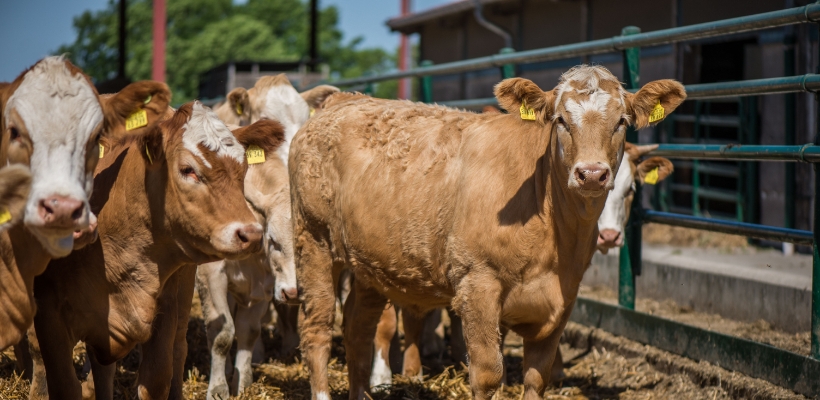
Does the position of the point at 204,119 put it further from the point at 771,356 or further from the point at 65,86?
the point at 771,356

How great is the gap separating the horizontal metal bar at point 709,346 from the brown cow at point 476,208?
4.07 ft

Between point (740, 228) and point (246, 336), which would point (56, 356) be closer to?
point (246, 336)

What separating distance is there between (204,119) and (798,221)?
7.83 metres

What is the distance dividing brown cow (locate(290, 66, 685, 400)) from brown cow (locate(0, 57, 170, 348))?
5.45 feet

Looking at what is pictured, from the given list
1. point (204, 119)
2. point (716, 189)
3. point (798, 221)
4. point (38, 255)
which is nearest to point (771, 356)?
point (204, 119)

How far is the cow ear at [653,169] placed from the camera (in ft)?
20.5

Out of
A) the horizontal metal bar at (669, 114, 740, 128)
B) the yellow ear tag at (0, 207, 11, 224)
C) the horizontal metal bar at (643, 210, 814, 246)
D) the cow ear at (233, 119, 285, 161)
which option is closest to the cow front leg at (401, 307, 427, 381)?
the horizontal metal bar at (643, 210, 814, 246)

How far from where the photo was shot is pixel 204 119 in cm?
439

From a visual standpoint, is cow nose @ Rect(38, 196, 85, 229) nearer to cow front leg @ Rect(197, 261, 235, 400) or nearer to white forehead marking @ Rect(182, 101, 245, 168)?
white forehead marking @ Rect(182, 101, 245, 168)

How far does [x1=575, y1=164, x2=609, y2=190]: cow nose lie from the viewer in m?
4.02

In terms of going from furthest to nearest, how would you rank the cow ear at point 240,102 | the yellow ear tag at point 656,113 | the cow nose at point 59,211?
the cow ear at point 240,102
the yellow ear tag at point 656,113
the cow nose at point 59,211

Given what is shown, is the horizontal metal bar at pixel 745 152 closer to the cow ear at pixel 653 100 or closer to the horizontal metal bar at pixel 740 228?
the horizontal metal bar at pixel 740 228

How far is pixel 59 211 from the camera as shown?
3.30 meters

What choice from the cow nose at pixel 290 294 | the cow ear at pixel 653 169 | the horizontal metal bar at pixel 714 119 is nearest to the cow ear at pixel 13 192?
the cow nose at pixel 290 294
